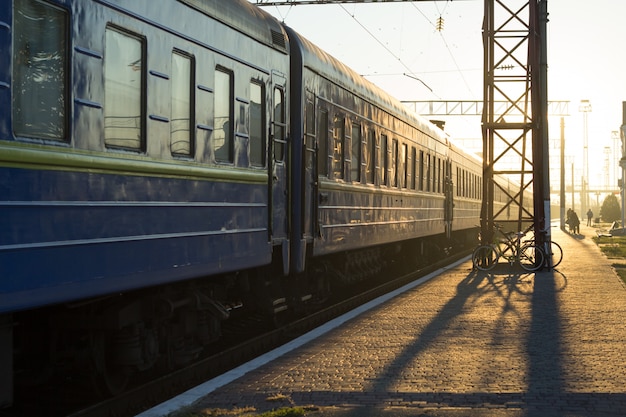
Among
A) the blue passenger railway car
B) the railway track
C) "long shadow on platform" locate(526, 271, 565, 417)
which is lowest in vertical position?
the railway track

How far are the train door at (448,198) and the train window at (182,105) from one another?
18.8m

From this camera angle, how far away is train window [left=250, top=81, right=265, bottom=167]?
10.3 m

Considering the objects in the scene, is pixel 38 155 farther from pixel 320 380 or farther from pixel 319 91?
pixel 319 91

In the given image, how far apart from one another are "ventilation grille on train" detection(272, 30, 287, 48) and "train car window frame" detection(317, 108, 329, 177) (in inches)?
64.9

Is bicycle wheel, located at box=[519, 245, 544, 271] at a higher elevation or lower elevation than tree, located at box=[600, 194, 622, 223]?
lower

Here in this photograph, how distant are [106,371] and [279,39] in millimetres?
4715

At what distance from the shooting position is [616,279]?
65.9ft

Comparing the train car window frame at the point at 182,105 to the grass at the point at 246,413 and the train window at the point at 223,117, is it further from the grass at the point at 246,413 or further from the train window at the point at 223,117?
the grass at the point at 246,413

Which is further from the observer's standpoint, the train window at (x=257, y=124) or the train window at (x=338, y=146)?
the train window at (x=338, y=146)

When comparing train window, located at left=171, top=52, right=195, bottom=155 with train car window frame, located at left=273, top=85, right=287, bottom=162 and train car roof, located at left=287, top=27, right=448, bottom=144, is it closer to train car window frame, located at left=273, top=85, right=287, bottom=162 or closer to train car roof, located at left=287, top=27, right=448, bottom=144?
train car window frame, located at left=273, top=85, right=287, bottom=162

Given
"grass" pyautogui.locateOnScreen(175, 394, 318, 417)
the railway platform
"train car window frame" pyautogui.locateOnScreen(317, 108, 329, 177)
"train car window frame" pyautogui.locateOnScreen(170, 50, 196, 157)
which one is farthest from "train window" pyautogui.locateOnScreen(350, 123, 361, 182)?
"grass" pyautogui.locateOnScreen(175, 394, 318, 417)

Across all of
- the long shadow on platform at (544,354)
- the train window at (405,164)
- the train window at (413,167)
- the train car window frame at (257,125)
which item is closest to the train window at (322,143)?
the train car window frame at (257,125)

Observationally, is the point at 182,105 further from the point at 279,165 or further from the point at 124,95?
the point at 279,165

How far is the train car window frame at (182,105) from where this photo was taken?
8.24 meters
